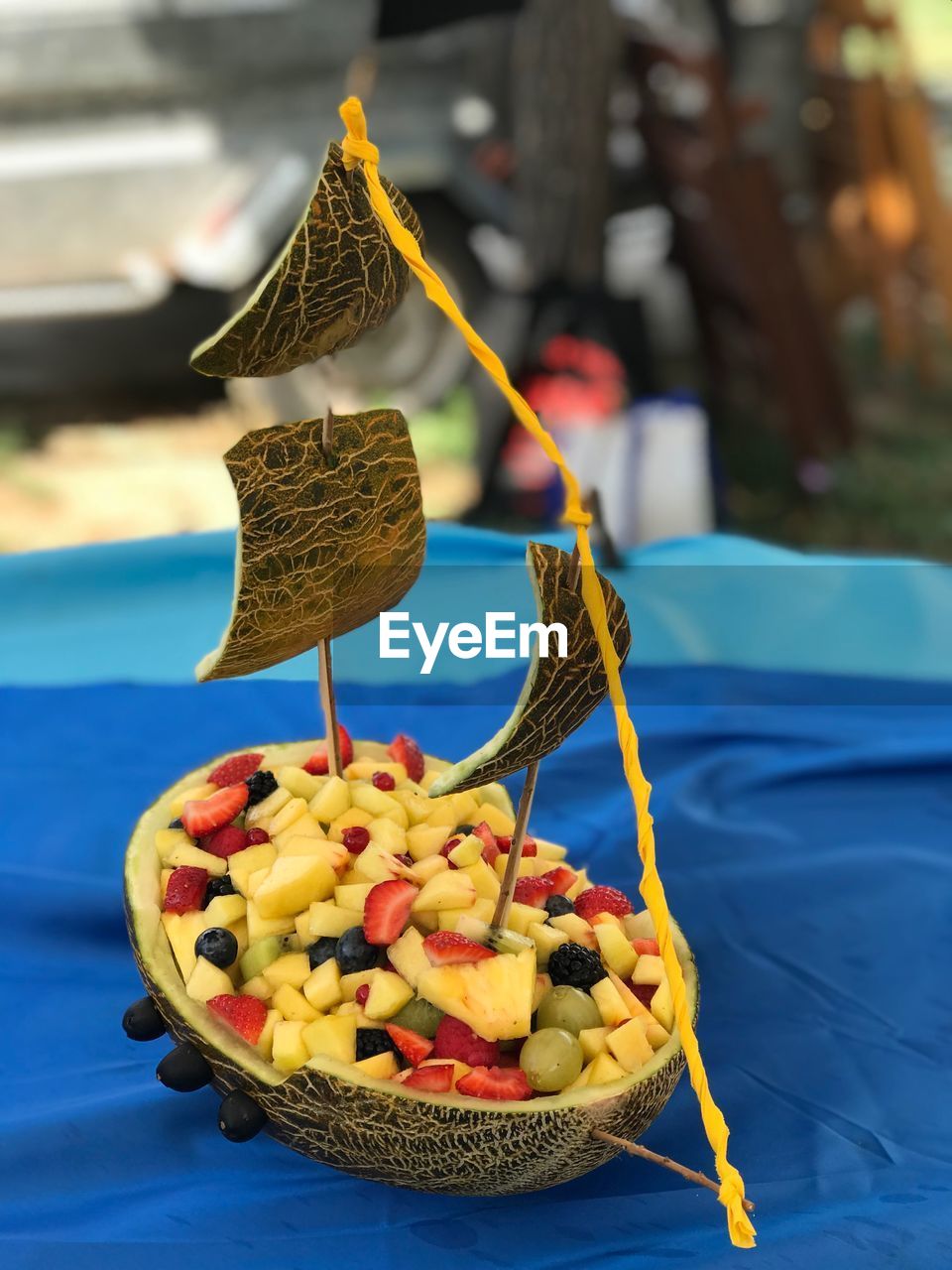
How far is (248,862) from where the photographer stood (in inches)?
54.6

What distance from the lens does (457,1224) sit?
1.32 metres

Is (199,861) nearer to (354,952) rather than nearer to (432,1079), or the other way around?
(354,952)

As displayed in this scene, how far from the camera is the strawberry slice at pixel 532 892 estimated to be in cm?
140

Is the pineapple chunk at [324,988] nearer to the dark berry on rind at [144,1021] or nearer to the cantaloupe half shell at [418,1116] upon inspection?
the cantaloupe half shell at [418,1116]

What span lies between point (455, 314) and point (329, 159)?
0.71 feet

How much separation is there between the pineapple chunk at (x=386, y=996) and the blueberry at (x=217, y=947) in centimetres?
15

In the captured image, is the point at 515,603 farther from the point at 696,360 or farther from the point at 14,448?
→ the point at 696,360

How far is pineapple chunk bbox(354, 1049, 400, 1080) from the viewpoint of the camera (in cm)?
121

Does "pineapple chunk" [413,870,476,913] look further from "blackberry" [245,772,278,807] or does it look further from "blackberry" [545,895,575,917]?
"blackberry" [245,772,278,807]

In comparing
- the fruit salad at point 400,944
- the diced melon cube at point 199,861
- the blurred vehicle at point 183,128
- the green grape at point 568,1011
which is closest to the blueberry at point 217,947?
the fruit salad at point 400,944

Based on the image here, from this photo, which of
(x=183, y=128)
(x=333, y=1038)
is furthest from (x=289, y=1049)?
(x=183, y=128)

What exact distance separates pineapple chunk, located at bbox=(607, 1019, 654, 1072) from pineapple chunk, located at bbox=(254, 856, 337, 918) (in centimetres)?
32

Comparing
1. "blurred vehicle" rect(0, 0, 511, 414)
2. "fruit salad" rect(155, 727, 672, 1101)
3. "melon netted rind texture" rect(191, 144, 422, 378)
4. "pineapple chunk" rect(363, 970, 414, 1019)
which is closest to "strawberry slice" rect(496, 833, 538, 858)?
"fruit salad" rect(155, 727, 672, 1101)

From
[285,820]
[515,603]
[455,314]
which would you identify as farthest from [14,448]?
[455,314]
